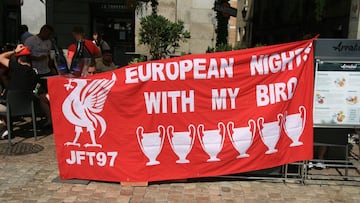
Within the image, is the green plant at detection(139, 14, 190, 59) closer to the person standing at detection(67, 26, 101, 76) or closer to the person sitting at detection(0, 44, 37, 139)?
the person standing at detection(67, 26, 101, 76)

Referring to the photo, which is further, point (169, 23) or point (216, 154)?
point (169, 23)

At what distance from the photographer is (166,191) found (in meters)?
4.63

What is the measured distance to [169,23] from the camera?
31.7 ft

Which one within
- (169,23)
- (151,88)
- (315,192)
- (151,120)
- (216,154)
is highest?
(169,23)

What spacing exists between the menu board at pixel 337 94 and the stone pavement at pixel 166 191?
0.78 meters

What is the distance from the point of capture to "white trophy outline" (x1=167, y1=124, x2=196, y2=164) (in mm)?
4680

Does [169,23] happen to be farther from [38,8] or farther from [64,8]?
[38,8]

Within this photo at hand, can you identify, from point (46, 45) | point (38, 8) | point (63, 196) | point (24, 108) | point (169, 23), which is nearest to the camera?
point (63, 196)

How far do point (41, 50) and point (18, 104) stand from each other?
1.89 metres

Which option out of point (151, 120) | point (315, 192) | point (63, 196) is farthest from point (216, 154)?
point (63, 196)

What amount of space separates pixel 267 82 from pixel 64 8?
10463 millimetres

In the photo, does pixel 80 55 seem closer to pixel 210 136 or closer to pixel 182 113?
pixel 182 113

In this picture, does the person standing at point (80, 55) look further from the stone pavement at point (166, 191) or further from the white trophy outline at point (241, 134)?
the white trophy outline at point (241, 134)

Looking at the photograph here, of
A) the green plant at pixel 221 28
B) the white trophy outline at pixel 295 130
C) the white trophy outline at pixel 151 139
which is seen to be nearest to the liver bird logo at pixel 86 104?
the white trophy outline at pixel 151 139
